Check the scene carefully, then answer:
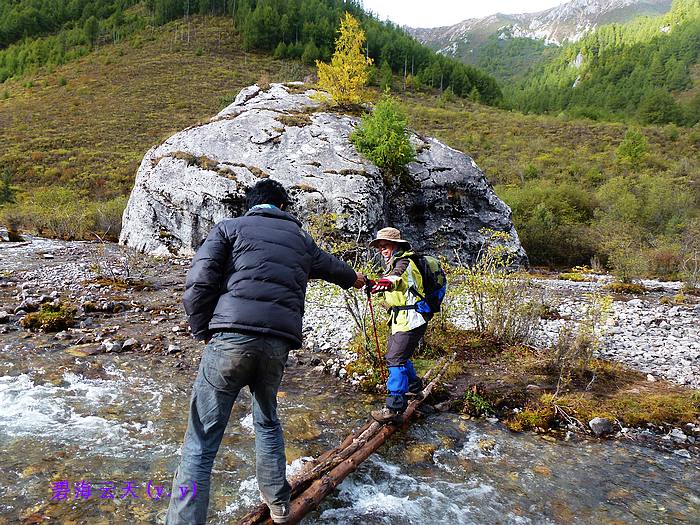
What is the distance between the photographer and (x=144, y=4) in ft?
326

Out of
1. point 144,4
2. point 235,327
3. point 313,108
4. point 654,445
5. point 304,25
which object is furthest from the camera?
point 144,4

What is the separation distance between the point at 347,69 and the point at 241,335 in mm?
20916

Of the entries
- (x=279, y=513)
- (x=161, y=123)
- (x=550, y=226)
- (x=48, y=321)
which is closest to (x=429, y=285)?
(x=279, y=513)

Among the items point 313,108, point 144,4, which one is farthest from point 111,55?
point 313,108

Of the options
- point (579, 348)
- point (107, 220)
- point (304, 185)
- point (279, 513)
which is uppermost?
point (304, 185)

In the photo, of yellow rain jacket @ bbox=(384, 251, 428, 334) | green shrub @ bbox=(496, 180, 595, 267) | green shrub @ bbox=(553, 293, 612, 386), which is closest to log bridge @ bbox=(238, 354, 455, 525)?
yellow rain jacket @ bbox=(384, 251, 428, 334)

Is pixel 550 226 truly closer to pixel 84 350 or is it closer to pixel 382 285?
pixel 382 285

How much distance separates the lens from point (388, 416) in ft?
16.6

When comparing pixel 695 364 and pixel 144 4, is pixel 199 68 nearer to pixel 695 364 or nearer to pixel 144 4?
pixel 144 4

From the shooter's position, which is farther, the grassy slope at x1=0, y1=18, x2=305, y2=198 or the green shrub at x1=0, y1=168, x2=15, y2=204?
the grassy slope at x1=0, y1=18, x2=305, y2=198

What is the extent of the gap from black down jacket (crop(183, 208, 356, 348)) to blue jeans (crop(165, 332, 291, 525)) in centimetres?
13

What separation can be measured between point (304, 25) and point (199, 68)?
32.1 meters

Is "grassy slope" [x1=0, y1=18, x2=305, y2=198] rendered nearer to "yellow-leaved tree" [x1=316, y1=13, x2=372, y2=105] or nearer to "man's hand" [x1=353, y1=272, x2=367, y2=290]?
"yellow-leaved tree" [x1=316, y1=13, x2=372, y2=105]

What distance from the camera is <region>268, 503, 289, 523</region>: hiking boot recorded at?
3.27 m
